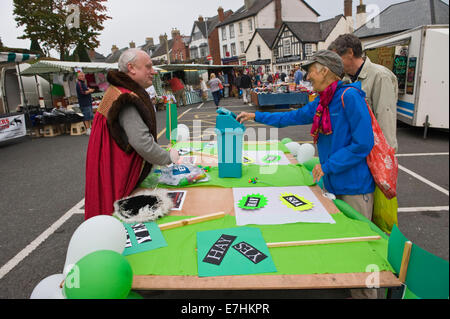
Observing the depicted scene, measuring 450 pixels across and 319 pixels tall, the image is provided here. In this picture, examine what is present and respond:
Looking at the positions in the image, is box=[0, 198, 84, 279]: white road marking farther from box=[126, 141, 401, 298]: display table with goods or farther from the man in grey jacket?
the man in grey jacket

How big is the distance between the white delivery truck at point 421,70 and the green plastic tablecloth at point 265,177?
96cm

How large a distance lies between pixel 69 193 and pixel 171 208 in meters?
3.50

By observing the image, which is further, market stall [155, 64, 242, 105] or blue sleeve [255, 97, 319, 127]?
market stall [155, 64, 242, 105]

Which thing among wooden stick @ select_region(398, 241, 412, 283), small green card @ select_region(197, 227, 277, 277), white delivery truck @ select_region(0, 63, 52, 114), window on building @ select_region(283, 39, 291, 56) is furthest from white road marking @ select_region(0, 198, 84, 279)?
window on building @ select_region(283, 39, 291, 56)

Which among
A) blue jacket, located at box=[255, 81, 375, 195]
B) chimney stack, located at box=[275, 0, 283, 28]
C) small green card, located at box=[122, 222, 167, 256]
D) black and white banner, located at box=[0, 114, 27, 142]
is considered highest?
chimney stack, located at box=[275, 0, 283, 28]

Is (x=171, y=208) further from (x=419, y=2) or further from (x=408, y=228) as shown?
(x=408, y=228)

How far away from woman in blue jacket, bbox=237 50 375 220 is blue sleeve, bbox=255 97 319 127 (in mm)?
471

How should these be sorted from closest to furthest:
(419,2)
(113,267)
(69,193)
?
(113,267)
(419,2)
(69,193)

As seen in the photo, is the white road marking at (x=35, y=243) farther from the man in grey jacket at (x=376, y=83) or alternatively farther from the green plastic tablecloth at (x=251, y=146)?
the man in grey jacket at (x=376, y=83)

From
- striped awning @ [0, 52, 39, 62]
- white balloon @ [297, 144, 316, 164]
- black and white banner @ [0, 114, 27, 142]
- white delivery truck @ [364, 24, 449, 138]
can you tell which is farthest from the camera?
black and white banner @ [0, 114, 27, 142]

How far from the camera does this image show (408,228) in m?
3.11

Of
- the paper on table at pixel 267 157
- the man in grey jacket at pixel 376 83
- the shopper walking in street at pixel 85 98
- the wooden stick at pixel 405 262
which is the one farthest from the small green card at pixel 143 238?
the shopper walking in street at pixel 85 98

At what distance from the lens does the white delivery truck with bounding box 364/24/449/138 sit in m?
0.57
